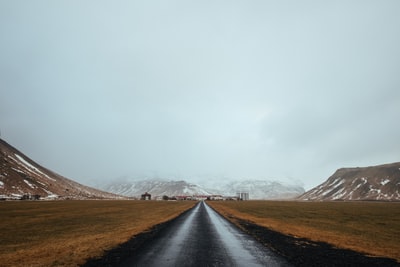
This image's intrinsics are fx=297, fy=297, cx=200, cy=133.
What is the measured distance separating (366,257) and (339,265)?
462 centimetres

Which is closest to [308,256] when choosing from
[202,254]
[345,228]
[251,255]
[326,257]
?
[326,257]

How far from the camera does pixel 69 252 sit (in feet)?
60.4

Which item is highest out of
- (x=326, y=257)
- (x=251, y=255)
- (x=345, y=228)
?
(x=251, y=255)

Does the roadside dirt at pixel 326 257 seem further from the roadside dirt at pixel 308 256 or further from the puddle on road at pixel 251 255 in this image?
the puddle on road at pixel 251 255

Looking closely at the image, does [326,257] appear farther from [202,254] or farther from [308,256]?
[202,254]

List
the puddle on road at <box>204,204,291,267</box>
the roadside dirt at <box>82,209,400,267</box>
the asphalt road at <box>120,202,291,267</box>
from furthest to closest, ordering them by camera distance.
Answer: the roadside dirt at <box>82,209,400,267</box> < the puddle on road at <box>204,204,291,267</box> < the asphalt road at <box>120,202,291,267</box>

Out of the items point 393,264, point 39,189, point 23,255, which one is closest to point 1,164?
point 39,189

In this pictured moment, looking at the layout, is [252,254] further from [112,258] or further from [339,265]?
[112,258]

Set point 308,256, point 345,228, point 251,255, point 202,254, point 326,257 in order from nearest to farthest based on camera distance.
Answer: point 202,254, point 251,255, point 308,256, point 326,257, point 345,228

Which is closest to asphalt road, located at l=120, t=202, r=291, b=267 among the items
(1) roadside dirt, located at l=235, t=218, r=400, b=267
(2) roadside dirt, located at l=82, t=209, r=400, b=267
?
(2) roadside dirt, located at l=82, t=209, r=400, b=267

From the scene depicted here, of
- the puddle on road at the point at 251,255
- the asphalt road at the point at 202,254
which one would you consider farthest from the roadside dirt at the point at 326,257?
the asphalt road at the point at 202,254

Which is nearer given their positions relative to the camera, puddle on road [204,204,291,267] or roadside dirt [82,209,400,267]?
puddle on road [204,204,291,267]

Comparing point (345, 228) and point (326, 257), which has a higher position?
point (345, 228)

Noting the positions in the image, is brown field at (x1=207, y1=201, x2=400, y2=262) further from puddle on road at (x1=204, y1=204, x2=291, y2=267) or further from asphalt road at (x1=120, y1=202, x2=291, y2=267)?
asphalt road at (x1=120, y1=202, x2=291, y2=267)
